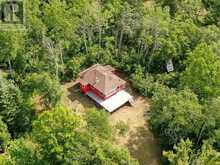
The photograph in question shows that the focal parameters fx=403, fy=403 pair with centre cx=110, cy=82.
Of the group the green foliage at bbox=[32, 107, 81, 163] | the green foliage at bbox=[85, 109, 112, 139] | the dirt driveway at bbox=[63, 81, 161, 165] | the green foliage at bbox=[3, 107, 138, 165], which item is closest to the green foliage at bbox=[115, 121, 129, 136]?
the dirt driveway at bbox=[63, 81, 161, 165]

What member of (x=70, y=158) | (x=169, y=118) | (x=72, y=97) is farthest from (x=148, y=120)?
(x=70, y=158)

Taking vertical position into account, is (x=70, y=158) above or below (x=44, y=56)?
below

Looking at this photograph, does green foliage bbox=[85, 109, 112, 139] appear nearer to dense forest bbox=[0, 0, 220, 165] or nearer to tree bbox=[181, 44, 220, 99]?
dense forest bbox=[0, 0, 220, 165]

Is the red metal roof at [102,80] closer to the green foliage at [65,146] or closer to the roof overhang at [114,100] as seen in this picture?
the roof overhang at [114,100]

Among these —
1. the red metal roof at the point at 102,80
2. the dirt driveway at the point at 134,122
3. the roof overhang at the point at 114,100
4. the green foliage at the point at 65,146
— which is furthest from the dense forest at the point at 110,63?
the red metal roof at the point at 102,80

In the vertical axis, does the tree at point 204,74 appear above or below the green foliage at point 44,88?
above

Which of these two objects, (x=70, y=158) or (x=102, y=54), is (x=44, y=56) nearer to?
(x=102, y=54)

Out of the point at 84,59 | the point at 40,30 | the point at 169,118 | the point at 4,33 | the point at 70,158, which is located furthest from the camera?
the point at 84,59
